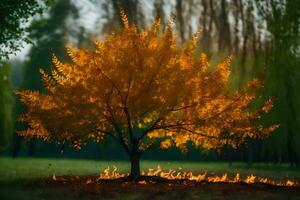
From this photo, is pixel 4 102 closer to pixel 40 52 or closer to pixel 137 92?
pixel 40 52

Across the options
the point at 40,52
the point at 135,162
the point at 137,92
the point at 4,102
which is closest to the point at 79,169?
the point at 4,102

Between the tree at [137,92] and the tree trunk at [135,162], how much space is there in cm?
157

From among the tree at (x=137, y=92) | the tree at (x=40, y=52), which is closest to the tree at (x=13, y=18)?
the tree at (x=137, y=92)

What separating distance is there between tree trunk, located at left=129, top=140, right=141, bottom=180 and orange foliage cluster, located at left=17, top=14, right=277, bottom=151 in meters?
1.51

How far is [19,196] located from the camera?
40.8ft

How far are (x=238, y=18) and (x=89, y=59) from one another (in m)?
13.4

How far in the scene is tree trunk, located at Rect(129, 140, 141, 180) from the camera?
53.8 ft

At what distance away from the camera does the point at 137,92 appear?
51.5 feet

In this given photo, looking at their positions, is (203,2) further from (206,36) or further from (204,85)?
(204,85)

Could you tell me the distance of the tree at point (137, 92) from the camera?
49.9 feet

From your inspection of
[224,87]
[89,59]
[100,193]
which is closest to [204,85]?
[224,87]

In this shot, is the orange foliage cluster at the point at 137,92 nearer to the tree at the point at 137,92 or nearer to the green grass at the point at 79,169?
the tree at the point at 137,92

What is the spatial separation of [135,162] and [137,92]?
95.8 inches

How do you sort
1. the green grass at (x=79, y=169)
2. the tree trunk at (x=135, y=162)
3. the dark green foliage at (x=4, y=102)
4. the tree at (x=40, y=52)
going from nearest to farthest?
the tree trunk at (x=135, y=162) → the green grass at (x=79, y=169) → the dark green foliage at (x=4, y=102) → the tree at (x=40, y=52)
